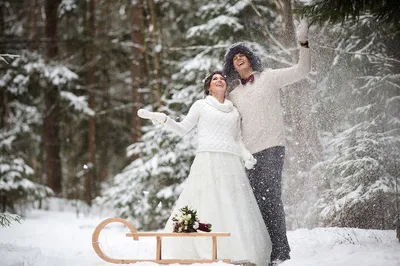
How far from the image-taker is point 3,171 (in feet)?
32.4

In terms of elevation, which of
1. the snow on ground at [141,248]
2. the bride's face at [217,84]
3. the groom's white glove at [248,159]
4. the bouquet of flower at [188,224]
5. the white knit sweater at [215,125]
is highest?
the bride's face at [217,84]

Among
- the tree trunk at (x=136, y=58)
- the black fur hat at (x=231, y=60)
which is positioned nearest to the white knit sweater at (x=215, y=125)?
the black fur hat at (x=231, y=60)

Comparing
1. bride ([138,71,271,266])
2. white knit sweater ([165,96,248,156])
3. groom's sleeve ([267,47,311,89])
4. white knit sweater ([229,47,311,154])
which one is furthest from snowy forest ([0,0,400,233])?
bride ([138,71,271,266])

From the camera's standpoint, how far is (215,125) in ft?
15.9

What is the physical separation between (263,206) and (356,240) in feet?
4.17

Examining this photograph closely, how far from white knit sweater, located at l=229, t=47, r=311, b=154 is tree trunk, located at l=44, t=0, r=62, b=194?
28.4 ft

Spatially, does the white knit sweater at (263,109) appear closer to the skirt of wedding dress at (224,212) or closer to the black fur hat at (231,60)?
the black fur hat at (231,60)

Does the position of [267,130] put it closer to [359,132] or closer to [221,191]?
[221,191]

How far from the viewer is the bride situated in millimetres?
4539

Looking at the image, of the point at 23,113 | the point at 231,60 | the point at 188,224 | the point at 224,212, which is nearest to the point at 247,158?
the point at 224,212

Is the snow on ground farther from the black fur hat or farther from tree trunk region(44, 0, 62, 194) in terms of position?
tree trunk region(44, 0, 62, 194)

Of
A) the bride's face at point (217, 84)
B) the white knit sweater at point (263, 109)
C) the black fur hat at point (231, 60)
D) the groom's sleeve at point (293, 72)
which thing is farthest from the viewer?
the black fur hat at point (231, 60)

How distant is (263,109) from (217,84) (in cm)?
57

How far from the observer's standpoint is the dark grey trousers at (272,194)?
4.74 meters
